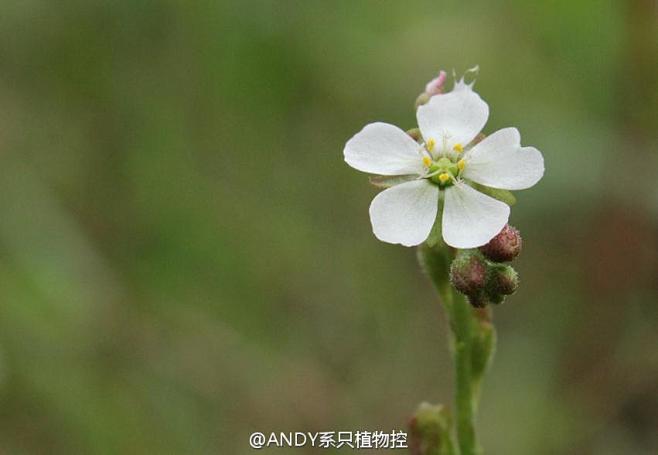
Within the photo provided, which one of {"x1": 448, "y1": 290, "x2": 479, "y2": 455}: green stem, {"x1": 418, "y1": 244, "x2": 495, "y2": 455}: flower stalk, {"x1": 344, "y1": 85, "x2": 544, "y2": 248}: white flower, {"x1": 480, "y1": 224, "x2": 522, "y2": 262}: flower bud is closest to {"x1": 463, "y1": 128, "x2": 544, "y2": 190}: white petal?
{"x1": 344, "y1": 85, "x2": 544, "y2": 248}: white flower

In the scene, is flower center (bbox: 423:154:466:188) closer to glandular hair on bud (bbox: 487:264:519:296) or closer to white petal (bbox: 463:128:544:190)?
white petal (bbox: 463:128:544:190)

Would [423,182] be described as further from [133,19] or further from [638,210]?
[133,19]

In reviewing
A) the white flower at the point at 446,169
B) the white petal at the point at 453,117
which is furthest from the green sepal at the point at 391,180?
the white petal at the point at 453,117

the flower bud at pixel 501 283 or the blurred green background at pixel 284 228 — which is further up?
the blurred green background at pixel 284 228

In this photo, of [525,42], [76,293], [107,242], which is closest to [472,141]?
[76,293]

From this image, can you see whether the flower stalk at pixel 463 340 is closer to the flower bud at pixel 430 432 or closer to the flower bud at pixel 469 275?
the flower bud at pixel 430 432

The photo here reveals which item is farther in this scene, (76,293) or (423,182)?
(76,293)

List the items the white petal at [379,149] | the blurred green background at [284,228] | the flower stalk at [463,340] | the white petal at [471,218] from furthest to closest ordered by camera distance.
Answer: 1. the blurred green background at [284,228]
2. the flower stalk at [463,340]
3. the white petal at [379,149]
4. the white petal at [471,218]
